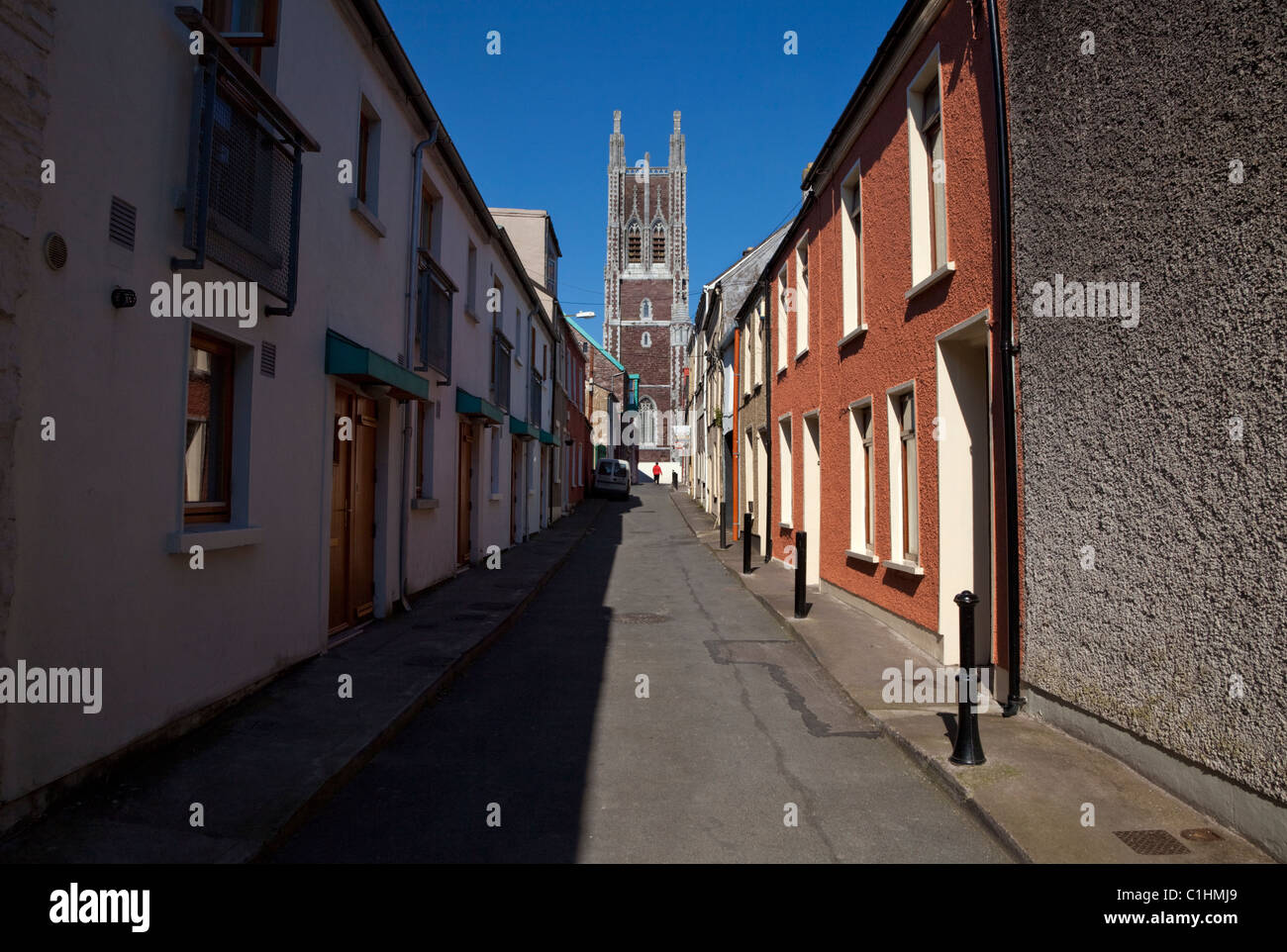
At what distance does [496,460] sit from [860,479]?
854 centimetres

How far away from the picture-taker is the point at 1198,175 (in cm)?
408

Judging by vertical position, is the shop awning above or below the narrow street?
above

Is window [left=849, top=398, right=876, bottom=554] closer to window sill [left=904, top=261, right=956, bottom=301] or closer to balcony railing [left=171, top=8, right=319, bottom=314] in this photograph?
window sill [left=904, top=261, right=956, bottom=301]

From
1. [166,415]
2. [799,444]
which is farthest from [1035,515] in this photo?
[799,444]

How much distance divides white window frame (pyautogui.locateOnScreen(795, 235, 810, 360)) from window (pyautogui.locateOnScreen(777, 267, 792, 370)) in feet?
3.05

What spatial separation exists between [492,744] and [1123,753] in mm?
3743

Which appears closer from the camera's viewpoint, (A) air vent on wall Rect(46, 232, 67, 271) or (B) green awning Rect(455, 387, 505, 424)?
(A) air vent on wall Rect(46, 232, 67, 271)

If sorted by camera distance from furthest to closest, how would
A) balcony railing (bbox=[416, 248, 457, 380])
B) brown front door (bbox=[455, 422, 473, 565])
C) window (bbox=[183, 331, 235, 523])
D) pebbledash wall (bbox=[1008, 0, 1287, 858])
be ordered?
brown front door (bbox=[455, 422, 473, 565]) → balcony railing (bbox=[416, 248, 457, 380]) → window (bbox=[183, 331, 235, 523]) → pebbledash wall (bbox=[1008, 0, 1287, 858])

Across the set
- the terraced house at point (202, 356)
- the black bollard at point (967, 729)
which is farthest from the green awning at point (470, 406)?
the black bollard at point (967, 729)

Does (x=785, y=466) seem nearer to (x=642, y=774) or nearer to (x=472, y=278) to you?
(x=472, y=278)

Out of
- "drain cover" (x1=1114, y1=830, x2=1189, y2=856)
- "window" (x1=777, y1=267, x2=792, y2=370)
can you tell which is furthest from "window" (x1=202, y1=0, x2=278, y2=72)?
"window" (x1=777, y1=267, x2=792, y2=370)

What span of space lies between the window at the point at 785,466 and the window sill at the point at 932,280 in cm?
673

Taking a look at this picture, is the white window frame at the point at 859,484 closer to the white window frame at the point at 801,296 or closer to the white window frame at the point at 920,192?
the white window frame at the point at 920,192

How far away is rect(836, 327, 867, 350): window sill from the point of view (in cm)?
996
